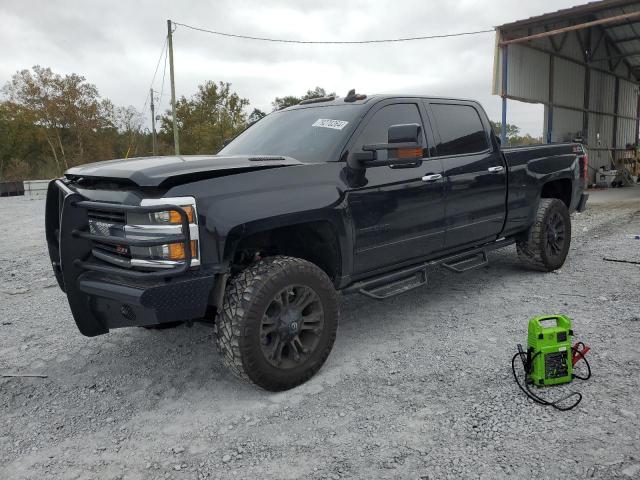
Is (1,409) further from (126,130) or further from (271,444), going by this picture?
(126,130)

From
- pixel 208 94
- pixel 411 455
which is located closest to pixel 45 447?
pixel 411 455

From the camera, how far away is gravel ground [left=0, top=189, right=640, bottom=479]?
2.49 m

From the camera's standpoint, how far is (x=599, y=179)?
68.1ft

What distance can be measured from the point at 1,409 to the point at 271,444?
1730mm

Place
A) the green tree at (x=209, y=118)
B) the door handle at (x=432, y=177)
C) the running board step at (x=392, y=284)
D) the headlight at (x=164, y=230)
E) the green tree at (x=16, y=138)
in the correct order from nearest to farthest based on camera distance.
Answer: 1. the headlight at (x=164, y=230)
2. the running board step at (x=392, y=284)
3. the door handle at (x=432, y=177)
4. the green tree at (x=209, y=118)
5. the green tree at (x=16, y=138)

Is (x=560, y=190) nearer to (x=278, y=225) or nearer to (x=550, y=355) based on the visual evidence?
(x=550, y=355)

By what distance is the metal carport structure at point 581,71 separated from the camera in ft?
51.6

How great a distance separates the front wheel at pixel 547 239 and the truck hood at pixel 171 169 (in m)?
3.36

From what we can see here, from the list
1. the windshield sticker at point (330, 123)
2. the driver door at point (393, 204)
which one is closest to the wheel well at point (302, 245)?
the driver door at point (393, 204)

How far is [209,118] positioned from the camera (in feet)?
109

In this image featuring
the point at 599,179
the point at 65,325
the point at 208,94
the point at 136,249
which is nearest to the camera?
the point at 136,249

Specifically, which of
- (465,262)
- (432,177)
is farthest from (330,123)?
(465,262)

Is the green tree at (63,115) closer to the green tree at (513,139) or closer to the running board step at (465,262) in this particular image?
the green tree at (513,139)

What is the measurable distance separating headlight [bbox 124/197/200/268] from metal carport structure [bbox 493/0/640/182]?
14599mm
